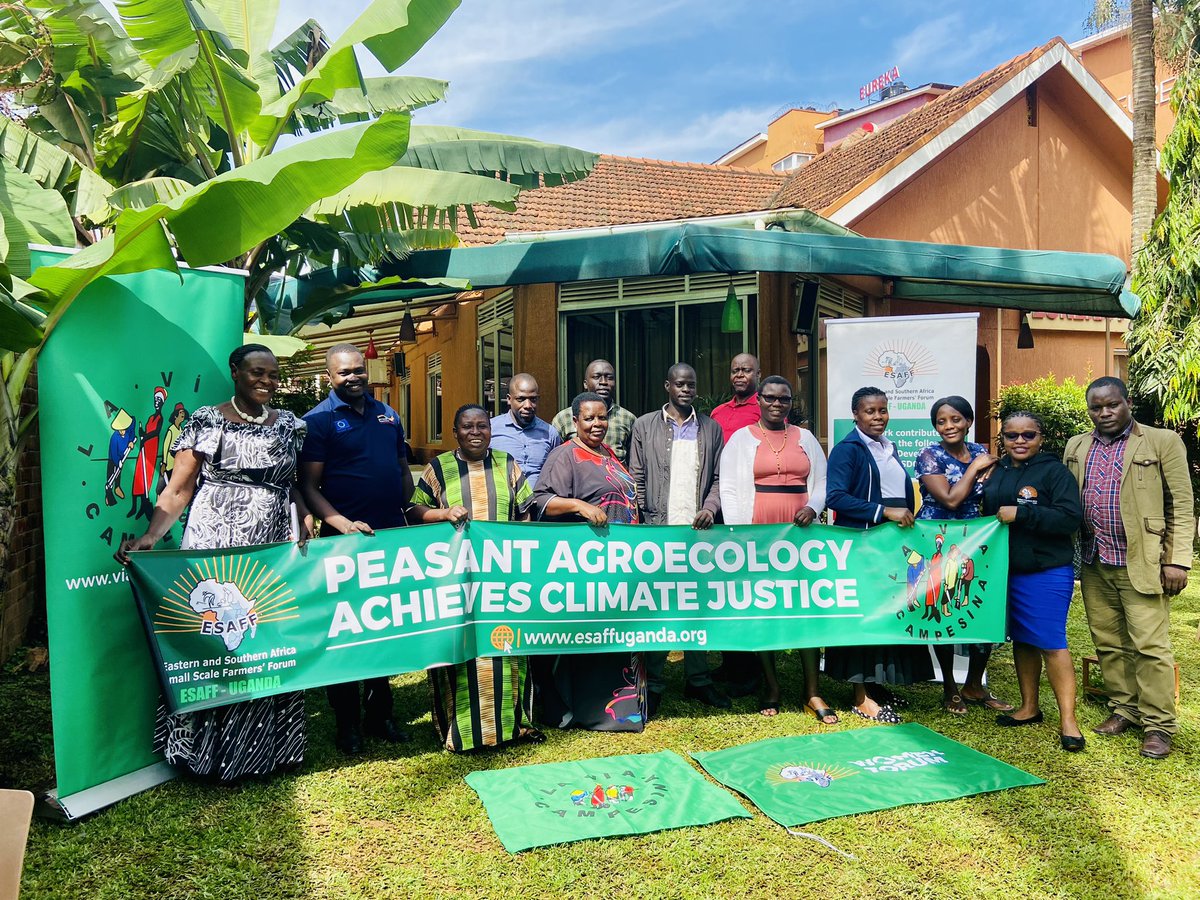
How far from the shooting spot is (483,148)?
7113mm

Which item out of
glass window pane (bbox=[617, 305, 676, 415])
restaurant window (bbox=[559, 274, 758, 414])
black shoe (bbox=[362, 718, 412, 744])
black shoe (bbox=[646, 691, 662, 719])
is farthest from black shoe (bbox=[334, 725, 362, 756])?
glass window pane (bbox=[617, 305, 676, 415])

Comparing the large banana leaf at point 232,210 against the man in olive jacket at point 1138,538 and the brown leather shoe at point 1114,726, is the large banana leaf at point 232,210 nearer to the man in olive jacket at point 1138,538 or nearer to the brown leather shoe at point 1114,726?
the man in olive jacket at point 1138,538

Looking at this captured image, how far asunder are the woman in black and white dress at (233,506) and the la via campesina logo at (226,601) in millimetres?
131

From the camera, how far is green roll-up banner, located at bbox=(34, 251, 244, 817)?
3.64 meters

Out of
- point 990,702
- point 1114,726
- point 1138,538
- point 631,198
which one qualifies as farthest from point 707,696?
point 631,198

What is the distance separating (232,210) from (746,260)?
419cm

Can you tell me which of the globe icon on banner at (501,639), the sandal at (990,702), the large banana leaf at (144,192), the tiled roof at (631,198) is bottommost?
the sandal at (990,702)

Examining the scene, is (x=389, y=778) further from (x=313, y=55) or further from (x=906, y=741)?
(x=313, y=55)

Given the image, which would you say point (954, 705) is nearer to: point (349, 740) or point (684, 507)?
point (684, 507)

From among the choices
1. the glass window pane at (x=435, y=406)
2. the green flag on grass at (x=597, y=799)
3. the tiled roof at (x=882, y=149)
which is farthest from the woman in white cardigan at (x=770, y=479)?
the glass window pane at (x=435, y=406)

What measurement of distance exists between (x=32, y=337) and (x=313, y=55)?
5153 millimetres

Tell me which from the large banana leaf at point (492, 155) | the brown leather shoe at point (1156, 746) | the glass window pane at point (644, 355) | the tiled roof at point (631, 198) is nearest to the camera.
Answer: the brown leather shoe at point (1156, 746)

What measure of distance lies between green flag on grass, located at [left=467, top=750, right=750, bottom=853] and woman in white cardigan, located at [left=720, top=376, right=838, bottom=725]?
1097 mm

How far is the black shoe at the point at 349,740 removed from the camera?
4.36 metres
